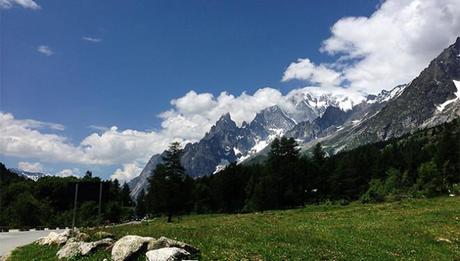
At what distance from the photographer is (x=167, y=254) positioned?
21.5 metres

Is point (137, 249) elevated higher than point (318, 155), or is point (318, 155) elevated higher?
point (318, 155)

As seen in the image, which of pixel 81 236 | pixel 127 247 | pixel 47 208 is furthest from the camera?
pixel 47 208

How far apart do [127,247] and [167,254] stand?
309 centimetres

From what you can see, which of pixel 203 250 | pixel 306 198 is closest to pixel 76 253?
pixel 203 250

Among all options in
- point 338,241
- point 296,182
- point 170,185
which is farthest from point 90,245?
point 296,182

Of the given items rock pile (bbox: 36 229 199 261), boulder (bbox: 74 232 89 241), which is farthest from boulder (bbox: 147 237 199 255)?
boulder (bbox: 74 232 89 241)

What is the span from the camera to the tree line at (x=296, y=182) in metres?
95.1

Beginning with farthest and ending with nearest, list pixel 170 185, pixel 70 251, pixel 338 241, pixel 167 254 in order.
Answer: pixel 170 185 < pixel 338 241 < pixel 70 251 < pixel 167 254

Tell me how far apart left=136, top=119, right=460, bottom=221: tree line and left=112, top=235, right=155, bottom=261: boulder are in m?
61.1

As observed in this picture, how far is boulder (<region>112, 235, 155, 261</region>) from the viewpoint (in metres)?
23.2

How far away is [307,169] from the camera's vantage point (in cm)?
11756

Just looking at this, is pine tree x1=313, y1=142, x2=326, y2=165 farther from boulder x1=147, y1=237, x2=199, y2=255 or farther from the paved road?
boulder x1=147, y1=237, x2=199, y2=255

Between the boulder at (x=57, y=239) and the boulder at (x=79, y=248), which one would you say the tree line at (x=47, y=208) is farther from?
the boulder at (x=79, y=248)

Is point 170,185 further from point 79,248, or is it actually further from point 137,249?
point 137,249
